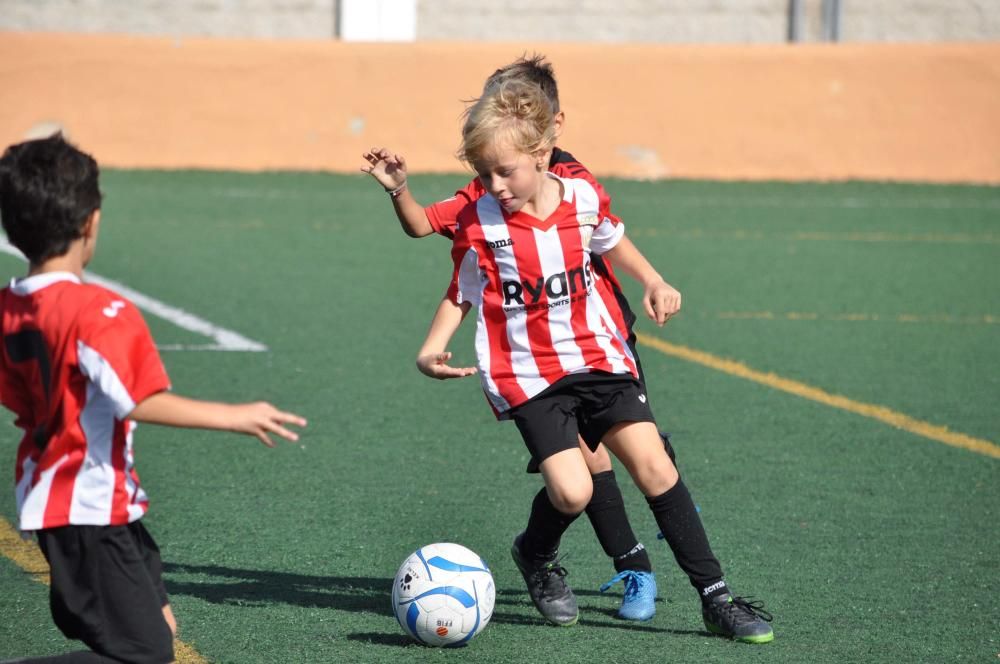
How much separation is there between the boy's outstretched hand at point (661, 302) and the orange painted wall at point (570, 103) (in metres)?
10.9

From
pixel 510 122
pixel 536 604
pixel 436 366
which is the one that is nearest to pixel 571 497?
pixel 536 604

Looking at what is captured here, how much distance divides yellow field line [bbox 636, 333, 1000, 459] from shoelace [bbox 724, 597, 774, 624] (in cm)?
249

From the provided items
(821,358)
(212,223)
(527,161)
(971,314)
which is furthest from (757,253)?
(527,161)

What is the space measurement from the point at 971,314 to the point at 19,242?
7.42 metres

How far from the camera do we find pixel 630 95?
15.0m

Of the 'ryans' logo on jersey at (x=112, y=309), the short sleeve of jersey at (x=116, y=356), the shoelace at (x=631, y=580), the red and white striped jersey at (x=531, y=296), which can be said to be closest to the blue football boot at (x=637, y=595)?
the shoelace at (x=631, y=580)

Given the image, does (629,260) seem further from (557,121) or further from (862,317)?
(862,317)

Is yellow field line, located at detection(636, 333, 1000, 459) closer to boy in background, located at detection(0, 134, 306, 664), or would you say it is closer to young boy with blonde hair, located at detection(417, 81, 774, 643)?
young boy with blonde hair, located at detection(417, 81, 774, 643)

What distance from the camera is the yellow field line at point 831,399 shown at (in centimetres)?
648

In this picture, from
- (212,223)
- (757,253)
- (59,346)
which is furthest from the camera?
(212,223)

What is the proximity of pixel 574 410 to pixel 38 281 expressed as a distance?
1.69 metres

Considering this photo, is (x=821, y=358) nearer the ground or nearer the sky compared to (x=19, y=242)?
nearer the ground

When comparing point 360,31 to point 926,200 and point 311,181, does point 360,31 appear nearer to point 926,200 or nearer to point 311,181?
point 311,181

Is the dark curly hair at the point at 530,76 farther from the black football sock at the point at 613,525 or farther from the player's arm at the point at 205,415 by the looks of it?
the player's arm at the point at 205,415
